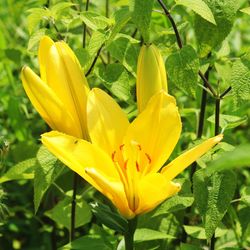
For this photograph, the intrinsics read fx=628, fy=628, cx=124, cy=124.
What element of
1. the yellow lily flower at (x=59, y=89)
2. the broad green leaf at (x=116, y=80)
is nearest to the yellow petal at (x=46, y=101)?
the yellow lily flower at (x=59, y=89)

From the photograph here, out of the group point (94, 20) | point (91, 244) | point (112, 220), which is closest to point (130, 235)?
point (112, 220)

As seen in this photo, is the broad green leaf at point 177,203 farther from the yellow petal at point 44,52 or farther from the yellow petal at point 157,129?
the yellow petal at point 44,52

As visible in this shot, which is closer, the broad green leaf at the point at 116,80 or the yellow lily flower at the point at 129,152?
the yellow lily flower at the point at 129,152

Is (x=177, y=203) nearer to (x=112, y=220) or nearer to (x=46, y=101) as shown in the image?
(x=112, y=220)

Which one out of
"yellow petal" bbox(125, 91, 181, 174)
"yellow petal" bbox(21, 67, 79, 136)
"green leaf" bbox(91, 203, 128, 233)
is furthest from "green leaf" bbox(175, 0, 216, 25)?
"green leaf" bbox(91, 203, 128, 233)

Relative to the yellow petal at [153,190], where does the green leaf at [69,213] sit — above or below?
below

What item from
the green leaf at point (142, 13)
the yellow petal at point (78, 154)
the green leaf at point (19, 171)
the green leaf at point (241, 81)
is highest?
the green leaf at point (142, 13)

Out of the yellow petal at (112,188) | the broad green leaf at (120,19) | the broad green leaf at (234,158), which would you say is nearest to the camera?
the broad green leaf at (234,158)

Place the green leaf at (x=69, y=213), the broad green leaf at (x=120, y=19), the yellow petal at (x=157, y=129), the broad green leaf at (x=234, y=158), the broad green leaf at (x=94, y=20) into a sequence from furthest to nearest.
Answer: the green leaf at (x=69, y=213), the broad green leaf at (x=94, y=20), the broad green leaf at (x=120, y=19), the yellow petal at (x=157, y=129), the broad green leaf at (x=234, y=158)
